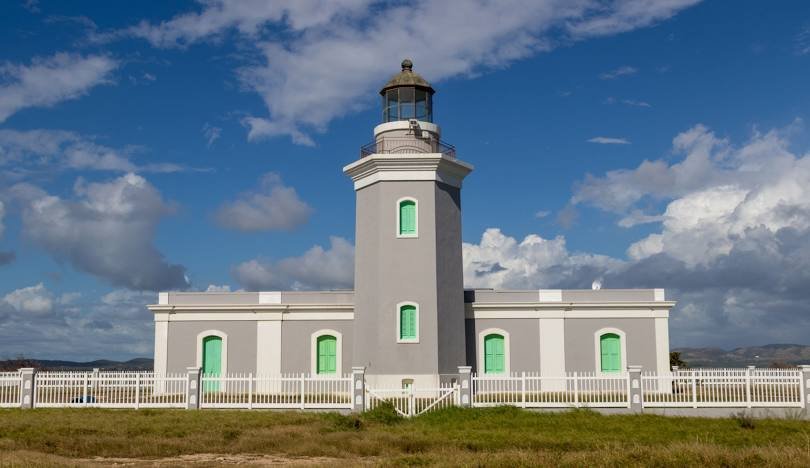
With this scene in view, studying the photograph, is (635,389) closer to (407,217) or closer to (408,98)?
(407,217)

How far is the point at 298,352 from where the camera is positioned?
83.6 feet

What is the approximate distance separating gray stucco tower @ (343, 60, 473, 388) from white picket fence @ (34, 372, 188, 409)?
19.0 ft

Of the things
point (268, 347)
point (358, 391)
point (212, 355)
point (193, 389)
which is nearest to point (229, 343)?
point (212, 355)

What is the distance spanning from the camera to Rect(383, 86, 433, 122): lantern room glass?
24.2 meters

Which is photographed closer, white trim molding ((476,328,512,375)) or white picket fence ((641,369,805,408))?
white picket fence ((641,369,805,408))

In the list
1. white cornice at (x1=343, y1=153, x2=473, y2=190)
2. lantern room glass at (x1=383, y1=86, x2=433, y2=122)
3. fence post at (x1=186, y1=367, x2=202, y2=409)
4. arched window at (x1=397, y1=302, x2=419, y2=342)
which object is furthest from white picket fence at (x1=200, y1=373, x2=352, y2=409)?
lantern room glass at (x1=383, y1=86, x2=433, y2=122)

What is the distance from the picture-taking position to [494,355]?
83.0 feet

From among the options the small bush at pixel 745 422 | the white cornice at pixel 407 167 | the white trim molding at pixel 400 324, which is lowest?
the small bush at pixel 745 422

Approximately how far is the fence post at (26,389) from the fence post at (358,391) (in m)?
8.16

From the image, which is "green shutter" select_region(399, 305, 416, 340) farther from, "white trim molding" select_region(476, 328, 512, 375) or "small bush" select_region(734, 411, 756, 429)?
"small bush" select_region(734, 411, 756, 429)

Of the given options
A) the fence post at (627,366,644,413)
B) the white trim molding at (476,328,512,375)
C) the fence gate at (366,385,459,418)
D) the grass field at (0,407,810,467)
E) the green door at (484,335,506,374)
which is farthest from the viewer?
the green door at (484,335,506,374)

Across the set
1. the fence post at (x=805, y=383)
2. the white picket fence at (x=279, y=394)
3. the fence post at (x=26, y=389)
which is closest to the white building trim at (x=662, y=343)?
the fence post at (x=805, y=383)

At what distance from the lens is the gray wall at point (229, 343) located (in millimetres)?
25531

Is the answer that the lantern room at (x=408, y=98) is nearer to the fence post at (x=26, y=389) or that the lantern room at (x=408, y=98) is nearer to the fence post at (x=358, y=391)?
the fence post at (x=358, y=391)
